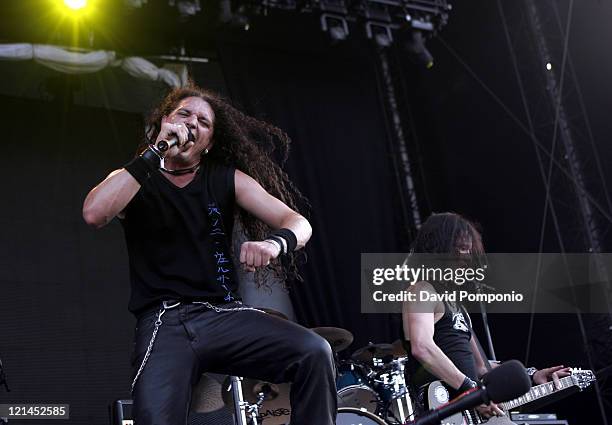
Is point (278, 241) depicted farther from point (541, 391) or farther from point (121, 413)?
point (121, 413)

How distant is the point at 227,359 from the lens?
6.61 ft

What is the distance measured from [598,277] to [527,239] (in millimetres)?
973

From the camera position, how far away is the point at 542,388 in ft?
12.4

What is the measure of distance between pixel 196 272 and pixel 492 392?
969mm

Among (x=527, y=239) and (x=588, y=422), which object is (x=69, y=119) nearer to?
(x=527, y=239)

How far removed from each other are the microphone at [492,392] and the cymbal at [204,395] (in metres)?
0.84

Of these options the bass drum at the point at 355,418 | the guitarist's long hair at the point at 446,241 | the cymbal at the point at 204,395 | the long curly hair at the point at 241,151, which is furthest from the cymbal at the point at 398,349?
the cymbal at the point at 204,395

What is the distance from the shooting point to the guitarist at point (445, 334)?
3.40m

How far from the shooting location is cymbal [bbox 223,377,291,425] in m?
4.48

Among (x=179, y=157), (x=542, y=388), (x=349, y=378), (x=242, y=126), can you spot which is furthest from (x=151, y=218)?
(x=349, y=378)

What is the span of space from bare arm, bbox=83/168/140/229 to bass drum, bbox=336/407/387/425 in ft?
9.64

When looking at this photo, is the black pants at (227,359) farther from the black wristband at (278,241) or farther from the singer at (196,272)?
the black wristband at (278,241)

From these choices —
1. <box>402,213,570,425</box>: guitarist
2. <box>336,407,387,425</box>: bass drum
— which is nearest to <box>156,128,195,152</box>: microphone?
<box>402,213,570,425</box>: guitarist

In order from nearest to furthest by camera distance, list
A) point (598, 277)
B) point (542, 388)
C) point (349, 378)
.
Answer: point (542, 388)
point (349, 378)
point (598, 277)
